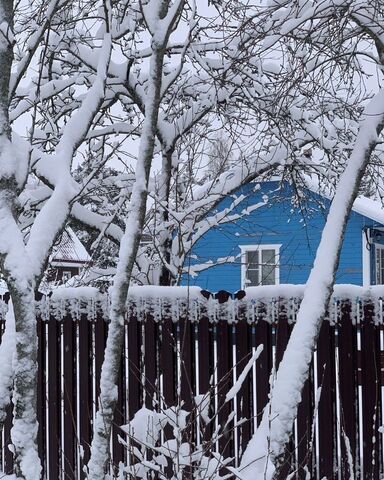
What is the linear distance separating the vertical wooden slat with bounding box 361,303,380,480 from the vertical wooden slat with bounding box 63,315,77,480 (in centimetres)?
207

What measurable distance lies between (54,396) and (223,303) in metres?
1.58

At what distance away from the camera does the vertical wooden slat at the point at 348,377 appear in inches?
150

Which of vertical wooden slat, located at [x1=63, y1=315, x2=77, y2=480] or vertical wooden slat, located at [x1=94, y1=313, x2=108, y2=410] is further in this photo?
vertical wooden slat, located at [x1=63, y1=315, x2=77, y2=480]

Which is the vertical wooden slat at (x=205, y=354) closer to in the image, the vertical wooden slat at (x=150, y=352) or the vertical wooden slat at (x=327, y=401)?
the vertical wooden slat at (x=150, y=352)

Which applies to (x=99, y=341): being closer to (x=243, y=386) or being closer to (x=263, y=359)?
(x=243, y=386)

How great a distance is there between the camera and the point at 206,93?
6668mm

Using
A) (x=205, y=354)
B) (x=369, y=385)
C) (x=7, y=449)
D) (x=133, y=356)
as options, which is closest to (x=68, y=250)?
(x=7, y=449)

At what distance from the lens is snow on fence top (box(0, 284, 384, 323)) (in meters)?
3.84

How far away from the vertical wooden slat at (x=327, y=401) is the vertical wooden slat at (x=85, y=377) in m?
1.65

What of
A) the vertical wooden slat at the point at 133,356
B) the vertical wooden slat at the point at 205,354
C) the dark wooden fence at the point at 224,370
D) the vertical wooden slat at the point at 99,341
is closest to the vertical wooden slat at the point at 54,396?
the dark wooden fence at the point at 224,370

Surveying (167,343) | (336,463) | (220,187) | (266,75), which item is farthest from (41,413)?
(266,75)

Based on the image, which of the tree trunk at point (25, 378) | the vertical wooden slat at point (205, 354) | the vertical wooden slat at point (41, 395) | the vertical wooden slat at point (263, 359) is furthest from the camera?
the vertical wooden slat at point (41, 395)

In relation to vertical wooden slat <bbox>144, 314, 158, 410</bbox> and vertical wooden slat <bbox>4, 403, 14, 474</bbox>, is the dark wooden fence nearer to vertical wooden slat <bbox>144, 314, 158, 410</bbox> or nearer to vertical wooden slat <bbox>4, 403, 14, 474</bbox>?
vertical wooden slat <bbox>144, 314, 158, 410</bbox>

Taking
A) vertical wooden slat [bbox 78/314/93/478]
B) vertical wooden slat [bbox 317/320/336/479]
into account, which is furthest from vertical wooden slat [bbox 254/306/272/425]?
vertical wooden slat [bbox 78/314/93/478]
